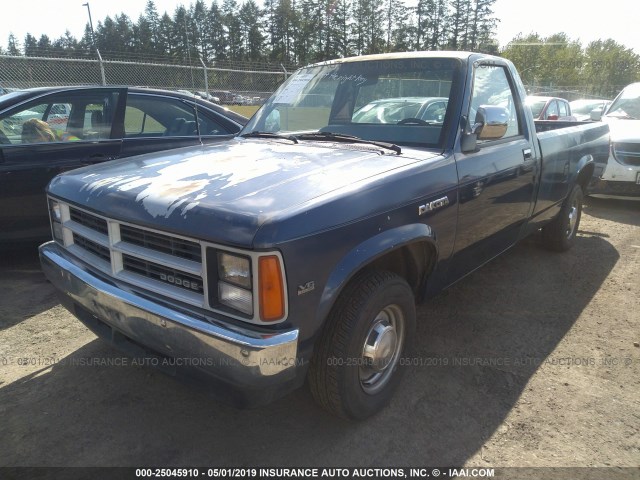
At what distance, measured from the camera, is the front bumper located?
5.82 feet

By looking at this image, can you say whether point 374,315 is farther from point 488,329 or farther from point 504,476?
point 488,329

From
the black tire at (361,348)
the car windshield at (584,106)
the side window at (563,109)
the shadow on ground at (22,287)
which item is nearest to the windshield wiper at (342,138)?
the black tire at (361,348)

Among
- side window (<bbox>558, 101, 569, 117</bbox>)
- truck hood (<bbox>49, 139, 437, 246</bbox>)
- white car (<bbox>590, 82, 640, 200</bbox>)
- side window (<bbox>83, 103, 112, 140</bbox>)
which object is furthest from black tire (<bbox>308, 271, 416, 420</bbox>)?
side window (<bbox>558, 101, 569, 117</bbox>)

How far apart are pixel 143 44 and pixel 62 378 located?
2765 inches

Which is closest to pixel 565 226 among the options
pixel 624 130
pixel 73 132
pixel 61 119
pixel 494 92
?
pixel 494 92

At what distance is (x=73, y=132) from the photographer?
4.55m

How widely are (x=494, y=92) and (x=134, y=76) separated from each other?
32.5ft

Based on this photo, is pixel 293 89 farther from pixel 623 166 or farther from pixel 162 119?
pixel 623 166

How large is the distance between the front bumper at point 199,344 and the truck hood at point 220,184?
35cm

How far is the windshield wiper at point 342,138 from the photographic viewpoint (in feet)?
8.97

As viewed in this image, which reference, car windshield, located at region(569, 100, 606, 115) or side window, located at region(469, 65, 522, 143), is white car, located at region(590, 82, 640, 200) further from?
car windshield, located at region(569, 100, 606, 115)

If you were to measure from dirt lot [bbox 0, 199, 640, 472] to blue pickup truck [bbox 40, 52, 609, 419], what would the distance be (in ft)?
0.91

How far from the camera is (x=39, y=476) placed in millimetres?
2082

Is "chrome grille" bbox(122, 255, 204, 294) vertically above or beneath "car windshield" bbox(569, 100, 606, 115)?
beneath
